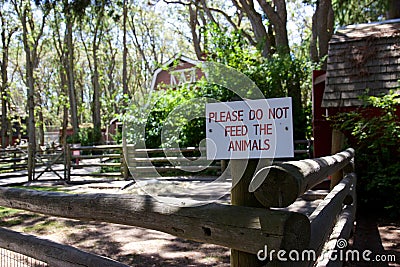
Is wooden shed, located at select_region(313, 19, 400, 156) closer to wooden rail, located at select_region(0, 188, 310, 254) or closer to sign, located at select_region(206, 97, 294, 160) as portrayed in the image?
sign, located at select_region(206, 97, 294, 160)

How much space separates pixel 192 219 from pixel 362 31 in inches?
322

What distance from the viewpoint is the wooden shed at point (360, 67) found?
7590 mm

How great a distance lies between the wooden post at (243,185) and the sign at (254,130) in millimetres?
41

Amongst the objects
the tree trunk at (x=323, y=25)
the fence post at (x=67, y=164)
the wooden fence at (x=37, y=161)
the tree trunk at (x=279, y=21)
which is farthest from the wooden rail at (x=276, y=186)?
the tree trunk at (x=323, y=25)

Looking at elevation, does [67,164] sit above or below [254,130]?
below

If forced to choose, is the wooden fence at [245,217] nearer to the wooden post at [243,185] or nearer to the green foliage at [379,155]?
the wooden post at [243,185]

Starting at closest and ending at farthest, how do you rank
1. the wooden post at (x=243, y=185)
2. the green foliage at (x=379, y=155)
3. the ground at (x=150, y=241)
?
the wooden post at (x=243, y=185) → the ground at (x=150, y=241) → the green foliage at (x=379, y=155)

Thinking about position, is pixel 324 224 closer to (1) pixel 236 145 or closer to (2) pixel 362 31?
(1) pixel 236 145

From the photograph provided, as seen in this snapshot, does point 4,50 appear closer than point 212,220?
No

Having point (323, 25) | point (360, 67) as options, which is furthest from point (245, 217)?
point (323, 25)

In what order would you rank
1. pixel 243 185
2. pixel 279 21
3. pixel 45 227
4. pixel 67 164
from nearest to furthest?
pixel 243 185 < pixel 45 227 < pixel 67 164 < pixel 279 21

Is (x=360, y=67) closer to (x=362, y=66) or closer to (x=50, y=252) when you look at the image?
(x=362, y=66)

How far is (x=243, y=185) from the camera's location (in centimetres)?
197

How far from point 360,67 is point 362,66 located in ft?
0.14
